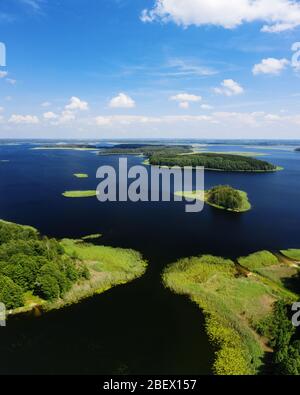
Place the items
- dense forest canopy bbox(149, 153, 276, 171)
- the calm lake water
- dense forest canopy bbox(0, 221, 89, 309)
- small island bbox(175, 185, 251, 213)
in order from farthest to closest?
1. dense forest canopy bbox(149, 153, 276, 171)
2. small island bbox(175, 185, 251, 213)
3. dense forest canopy bbox(0, 221, 89, 309)
4. the calm lake water

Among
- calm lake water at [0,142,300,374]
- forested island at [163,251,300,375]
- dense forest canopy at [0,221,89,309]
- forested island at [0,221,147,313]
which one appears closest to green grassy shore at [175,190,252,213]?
calm lake water at [0,142,300,374]

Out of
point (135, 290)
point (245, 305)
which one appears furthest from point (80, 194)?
point (245, 305)

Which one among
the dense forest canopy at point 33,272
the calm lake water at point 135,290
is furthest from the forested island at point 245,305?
the dense forest canopy at point 33,272

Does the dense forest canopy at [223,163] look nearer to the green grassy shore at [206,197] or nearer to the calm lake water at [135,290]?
the calm lake water at [135,290]

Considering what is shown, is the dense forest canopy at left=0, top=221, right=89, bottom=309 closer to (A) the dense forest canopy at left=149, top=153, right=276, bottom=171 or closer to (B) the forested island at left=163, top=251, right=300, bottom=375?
(B) the forested island at left=163, top=251, right=300, bottom=375

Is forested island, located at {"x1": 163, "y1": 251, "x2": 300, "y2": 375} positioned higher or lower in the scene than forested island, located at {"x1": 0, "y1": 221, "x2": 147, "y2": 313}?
lower
